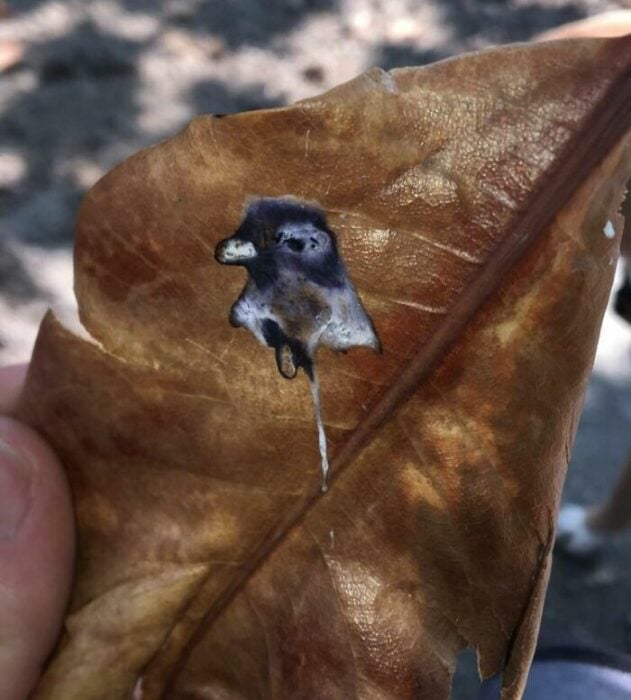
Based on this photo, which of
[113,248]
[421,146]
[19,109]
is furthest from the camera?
[19,109]

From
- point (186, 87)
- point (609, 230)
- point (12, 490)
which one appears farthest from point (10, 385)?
point (186, 87)

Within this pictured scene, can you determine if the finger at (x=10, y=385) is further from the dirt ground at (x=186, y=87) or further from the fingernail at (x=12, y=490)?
the dirt ground at (x=186, y=87)

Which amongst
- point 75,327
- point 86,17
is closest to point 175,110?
point 86,17

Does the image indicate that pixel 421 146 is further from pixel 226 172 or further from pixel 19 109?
pixel 19 109

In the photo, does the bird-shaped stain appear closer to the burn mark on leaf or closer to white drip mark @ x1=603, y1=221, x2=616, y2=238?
the burn mark on leaf

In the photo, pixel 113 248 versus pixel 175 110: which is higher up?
pixel 113 248

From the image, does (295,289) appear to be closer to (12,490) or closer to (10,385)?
(12,490)
